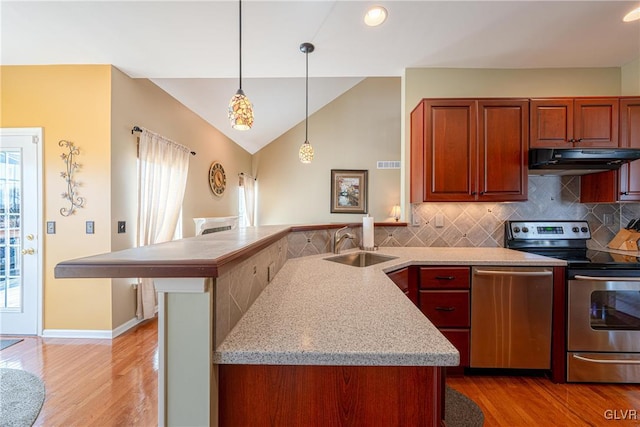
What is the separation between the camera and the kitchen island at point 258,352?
0.76 metres

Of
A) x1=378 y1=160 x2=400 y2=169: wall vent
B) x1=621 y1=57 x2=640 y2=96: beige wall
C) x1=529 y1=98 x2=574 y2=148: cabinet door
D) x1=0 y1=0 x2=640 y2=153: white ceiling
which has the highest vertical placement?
x1=0 y1=0 x2=640 y2=153: white ceiling

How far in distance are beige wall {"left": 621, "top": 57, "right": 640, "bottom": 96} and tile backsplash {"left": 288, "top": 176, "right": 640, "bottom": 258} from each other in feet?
3.08

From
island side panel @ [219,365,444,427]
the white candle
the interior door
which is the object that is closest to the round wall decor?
the interior door

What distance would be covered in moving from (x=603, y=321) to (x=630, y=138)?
1578 mm

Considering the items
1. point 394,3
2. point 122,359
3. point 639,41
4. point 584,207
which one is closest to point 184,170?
point 122,359

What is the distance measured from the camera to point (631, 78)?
256 centimetres

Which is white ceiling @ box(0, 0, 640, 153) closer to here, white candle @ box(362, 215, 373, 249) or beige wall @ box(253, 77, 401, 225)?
white candle @ box(362, 215, 373, 249)

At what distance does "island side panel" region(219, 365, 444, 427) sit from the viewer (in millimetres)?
843

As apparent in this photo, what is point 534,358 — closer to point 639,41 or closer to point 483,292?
point 483,292

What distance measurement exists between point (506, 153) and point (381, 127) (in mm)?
3700

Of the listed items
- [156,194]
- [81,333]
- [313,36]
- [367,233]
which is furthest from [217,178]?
[367,233]

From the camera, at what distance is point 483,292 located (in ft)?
6.76

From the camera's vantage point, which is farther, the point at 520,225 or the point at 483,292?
the point at 520,225

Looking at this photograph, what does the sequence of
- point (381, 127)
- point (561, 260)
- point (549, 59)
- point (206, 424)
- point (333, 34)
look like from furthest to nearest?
point (381, 127)
point (549, 59)
point (333, 34)
point (561, 260)
point (206, 424)
